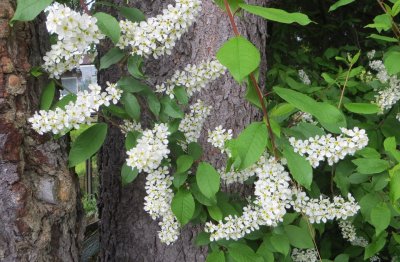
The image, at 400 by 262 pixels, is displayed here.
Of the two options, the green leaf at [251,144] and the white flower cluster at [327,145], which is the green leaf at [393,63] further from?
the green leaf at [251,144]

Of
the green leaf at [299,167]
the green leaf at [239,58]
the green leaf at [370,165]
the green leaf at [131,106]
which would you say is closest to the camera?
the green leaf at [239,58]

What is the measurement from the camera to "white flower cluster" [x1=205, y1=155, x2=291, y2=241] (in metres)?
1.13

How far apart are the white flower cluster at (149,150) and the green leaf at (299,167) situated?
0.31 meters

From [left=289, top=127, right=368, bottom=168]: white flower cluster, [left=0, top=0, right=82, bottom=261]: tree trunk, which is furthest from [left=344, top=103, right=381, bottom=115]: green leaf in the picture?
[left=0, top=0, right=82, bottom=261]: tree trunk

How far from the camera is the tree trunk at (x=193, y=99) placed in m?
1.63

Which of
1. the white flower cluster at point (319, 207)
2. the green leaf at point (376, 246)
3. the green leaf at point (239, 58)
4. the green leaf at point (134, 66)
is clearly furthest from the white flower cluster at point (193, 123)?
the green leaf at point (376, 246)

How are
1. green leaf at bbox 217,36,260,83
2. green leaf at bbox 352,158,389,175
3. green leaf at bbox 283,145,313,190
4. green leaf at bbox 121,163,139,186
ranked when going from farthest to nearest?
green leaf at bbox 352,158,389,175
green leaf at bbox 121,163,139,186
green leaf at bbox 283,145,313,190
green leaf at bbox 217,36,260,83

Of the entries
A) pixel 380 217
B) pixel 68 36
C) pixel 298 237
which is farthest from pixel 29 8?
pixel 380 217

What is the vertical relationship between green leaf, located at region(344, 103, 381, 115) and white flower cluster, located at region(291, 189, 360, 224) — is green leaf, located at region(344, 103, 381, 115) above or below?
above

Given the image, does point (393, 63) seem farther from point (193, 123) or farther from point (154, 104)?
point (154, 104)

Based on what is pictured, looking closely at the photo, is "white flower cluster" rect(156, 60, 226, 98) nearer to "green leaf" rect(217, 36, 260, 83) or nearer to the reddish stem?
the reddish stem

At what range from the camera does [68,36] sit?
101 centimetres

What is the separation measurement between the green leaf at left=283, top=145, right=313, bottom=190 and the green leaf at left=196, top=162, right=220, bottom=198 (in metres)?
0.20

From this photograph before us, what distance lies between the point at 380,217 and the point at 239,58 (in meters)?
0.85
